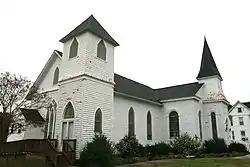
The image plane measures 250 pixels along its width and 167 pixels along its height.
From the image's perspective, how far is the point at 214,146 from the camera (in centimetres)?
2758

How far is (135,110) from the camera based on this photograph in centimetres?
2591

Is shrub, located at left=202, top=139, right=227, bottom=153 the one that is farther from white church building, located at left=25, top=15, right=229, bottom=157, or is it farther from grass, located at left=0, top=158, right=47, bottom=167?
grass, located at left=0, top=158, right=47, bottom=167

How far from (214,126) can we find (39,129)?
20680 mm

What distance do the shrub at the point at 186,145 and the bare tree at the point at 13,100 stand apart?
15.4m

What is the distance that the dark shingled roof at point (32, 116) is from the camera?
20025 mm

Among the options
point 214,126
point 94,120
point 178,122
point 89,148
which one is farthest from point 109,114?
point 214,126

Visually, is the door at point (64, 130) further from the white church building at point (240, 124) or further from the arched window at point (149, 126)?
the white church building at point (240, 124)

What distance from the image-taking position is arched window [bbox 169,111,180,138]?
1172 inches

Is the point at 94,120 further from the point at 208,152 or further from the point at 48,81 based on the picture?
the point at 208,152

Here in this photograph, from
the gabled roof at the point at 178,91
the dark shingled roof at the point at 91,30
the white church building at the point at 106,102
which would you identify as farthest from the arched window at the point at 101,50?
the gabled roof at the point at 178,91

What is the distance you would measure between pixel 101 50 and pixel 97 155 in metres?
9.31

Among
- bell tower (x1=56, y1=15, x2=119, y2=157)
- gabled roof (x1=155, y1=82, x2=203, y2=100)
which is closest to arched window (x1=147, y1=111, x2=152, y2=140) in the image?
gabled roof (x1=155, y1=82, x2=203, y2=100)

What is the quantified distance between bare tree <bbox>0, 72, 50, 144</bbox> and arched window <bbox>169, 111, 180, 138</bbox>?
17324mm

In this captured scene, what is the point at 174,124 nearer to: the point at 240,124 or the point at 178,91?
the point at 178,91
